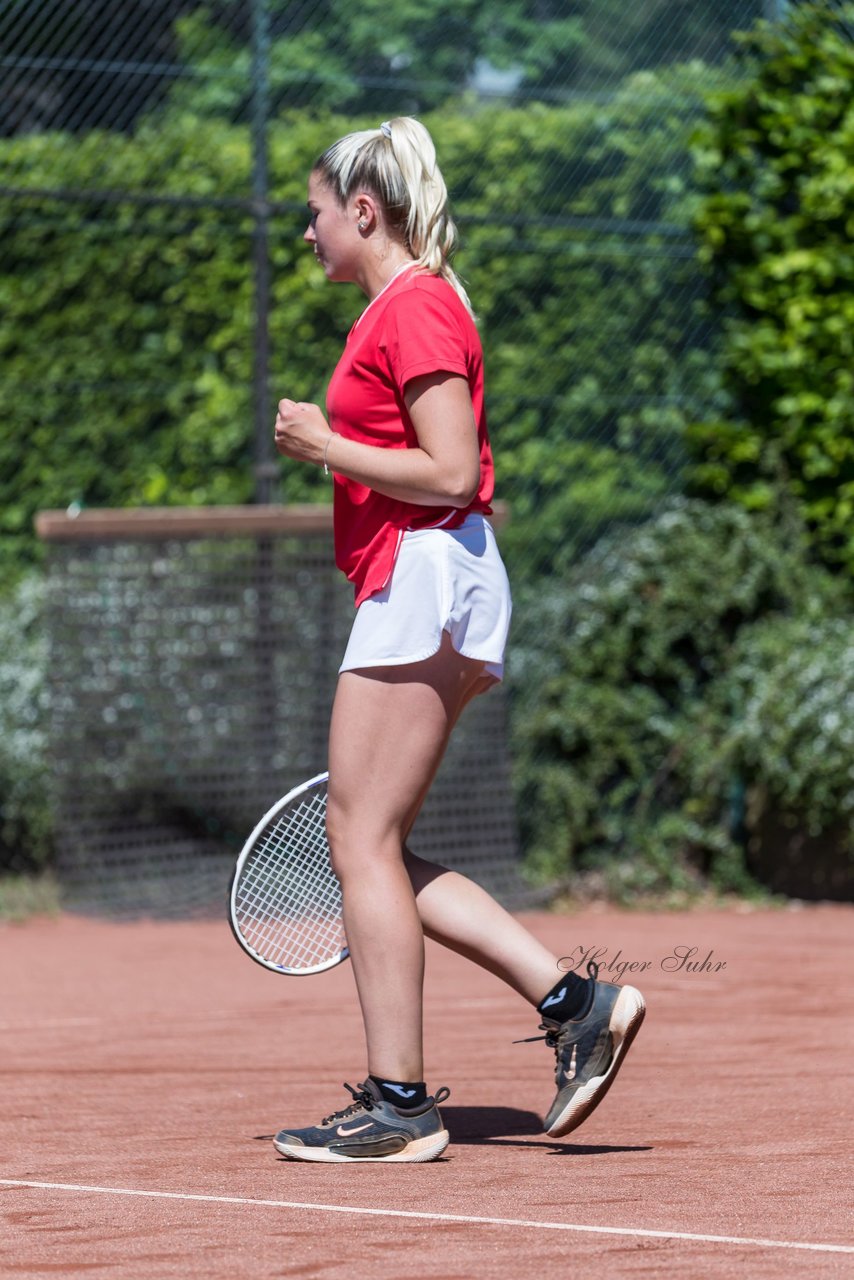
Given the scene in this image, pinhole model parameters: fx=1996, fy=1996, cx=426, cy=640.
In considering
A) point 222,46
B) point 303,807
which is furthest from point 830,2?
point 303,807

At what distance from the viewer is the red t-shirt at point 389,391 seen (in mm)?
3475

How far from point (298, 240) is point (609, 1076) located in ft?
19.7

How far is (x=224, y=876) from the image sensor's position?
825 centimetres

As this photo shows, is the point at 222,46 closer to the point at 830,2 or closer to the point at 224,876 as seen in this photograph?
the point at 830,2

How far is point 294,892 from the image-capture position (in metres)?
3.81

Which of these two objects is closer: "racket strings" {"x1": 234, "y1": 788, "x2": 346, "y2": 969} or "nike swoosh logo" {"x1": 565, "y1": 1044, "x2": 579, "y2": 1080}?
"nike swoosh logo" {"x1": 565, "y1": 1044, "x2": 579, "y2": 1080}

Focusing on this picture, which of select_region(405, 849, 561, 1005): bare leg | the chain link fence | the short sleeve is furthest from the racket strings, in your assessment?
the chain link fence

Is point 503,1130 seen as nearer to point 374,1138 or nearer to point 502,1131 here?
point 502,1131

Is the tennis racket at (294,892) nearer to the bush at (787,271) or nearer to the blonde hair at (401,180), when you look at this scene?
the blonde hair at (401,180)

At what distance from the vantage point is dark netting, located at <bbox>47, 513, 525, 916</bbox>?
319 inches
